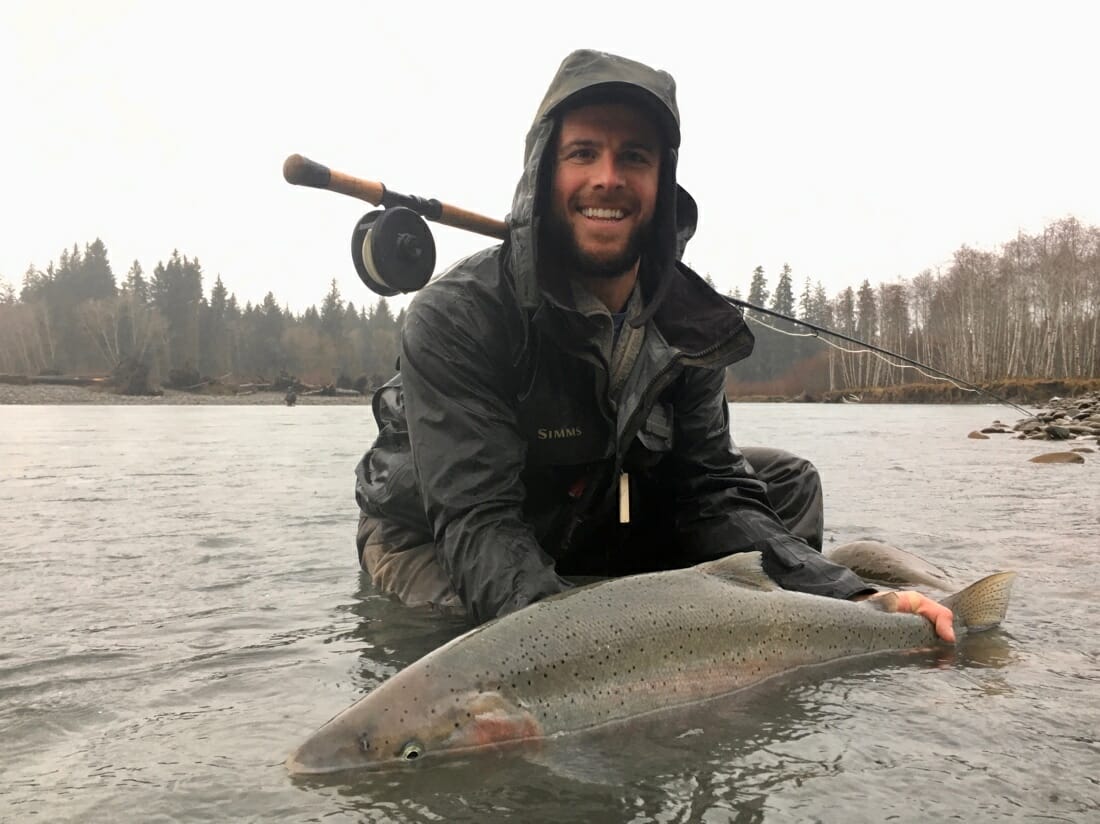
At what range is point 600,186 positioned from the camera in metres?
3.21

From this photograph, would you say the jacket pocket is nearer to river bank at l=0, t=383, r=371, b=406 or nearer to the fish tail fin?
the fish tail fin

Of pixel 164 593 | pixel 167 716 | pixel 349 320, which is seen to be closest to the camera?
pixel 167 716

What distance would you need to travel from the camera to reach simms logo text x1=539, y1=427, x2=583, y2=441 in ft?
10.6

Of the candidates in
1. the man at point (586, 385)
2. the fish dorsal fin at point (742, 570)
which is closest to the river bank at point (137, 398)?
the man at point (586, 385)

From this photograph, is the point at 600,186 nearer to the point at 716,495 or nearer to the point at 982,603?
the point at 716,495

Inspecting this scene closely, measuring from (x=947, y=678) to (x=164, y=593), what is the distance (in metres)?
3.15

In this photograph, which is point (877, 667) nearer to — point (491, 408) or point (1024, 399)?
point (491, 408)

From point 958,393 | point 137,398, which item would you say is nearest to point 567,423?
point 958,393

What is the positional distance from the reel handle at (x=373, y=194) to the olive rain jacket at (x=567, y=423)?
56 cm

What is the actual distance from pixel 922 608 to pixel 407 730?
1.93 meters

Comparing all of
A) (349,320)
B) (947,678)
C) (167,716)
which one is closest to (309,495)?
(167,716)

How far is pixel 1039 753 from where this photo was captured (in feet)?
6.50

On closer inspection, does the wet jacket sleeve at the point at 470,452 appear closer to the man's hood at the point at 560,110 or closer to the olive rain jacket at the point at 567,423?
the olive rain jacket at the point at 567,423

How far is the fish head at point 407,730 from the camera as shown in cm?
191
